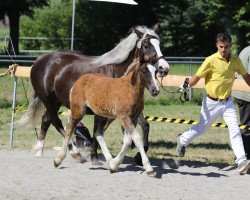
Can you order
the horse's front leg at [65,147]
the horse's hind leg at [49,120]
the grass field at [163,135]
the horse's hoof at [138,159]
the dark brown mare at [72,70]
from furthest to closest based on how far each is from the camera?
the grass field at [163,135]
the horse's hind leg at [49,120]
the horse's hoof at [138,159]
the horse's front leg at [65,147]
the dark brown mare at [72,70]

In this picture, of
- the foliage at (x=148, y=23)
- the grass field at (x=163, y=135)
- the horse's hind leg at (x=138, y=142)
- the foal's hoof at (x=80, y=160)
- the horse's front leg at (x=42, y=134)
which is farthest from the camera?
the foliage at (x=148, y=23)

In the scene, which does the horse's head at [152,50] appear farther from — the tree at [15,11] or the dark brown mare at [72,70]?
the tree at [15,11]

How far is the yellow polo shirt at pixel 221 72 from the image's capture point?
9773mm

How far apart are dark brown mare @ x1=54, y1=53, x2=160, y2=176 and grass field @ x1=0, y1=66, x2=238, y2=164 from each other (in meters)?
2.15

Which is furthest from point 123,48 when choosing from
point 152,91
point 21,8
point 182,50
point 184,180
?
point 182,50

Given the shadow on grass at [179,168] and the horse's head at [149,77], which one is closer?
the horse's head at [149,77]

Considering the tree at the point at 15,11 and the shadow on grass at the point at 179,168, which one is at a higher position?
the shadow on grass at the point at 179,168

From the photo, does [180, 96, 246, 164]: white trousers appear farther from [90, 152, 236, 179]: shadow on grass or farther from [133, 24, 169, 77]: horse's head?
[133, 24, 169, 77]: horse's head

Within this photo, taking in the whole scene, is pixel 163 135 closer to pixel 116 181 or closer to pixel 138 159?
pixel 138 159

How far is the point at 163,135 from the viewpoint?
1482cm

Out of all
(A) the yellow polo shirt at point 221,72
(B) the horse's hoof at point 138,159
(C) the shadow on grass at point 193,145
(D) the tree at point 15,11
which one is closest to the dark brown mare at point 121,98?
(B) the horse's hoof at point 138,159

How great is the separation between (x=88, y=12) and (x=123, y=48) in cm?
3898

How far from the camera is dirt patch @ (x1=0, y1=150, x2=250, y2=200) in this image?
27.1 ft

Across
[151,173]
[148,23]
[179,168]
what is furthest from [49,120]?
[148,23]
